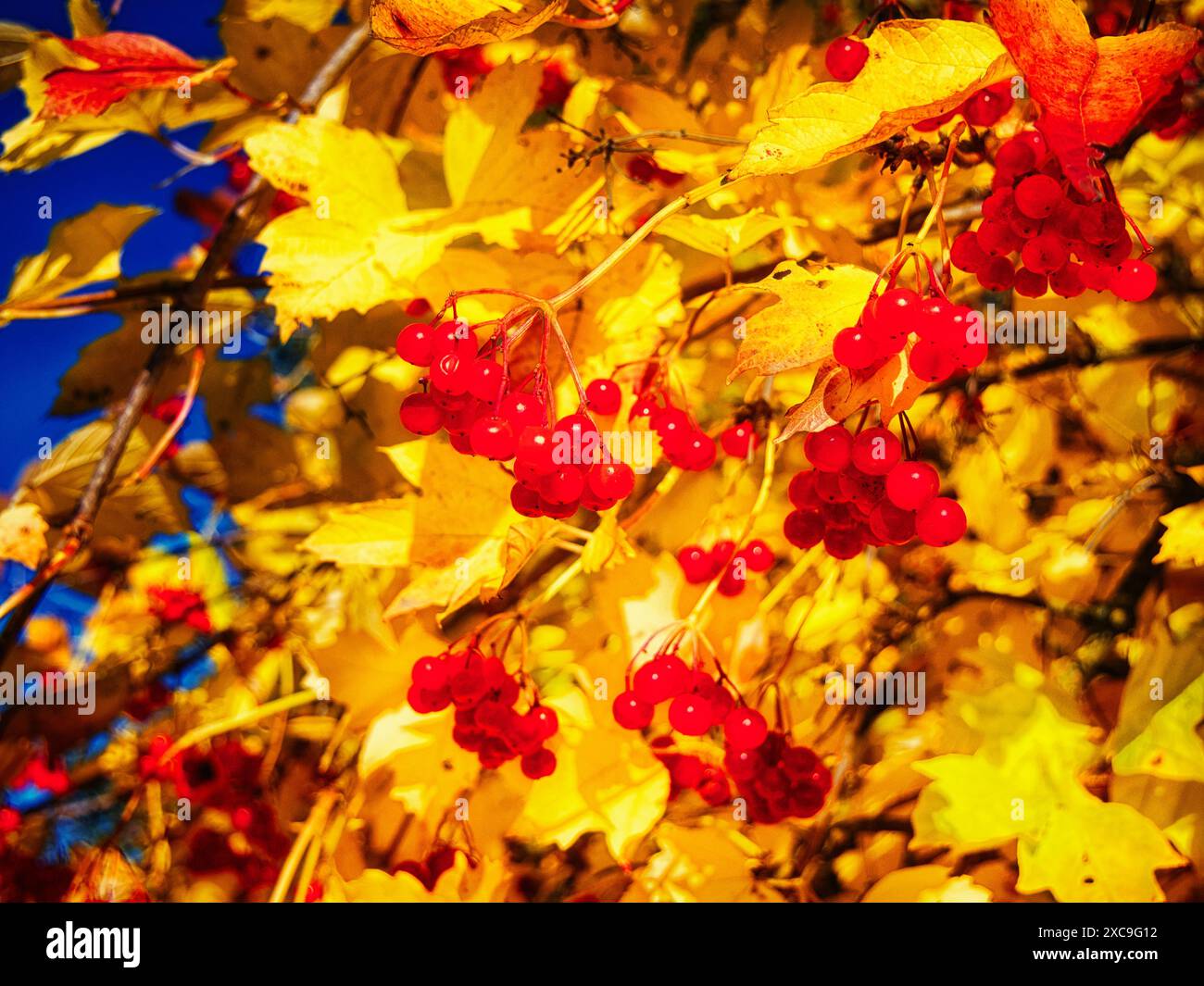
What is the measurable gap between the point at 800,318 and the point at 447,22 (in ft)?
0.59

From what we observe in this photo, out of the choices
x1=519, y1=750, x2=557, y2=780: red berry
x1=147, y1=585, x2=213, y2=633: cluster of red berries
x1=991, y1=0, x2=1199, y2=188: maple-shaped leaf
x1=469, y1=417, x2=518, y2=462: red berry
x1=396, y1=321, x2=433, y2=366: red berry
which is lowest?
x1=519, y1=750, x2=557, y2=780: red berry

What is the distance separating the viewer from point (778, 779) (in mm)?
570

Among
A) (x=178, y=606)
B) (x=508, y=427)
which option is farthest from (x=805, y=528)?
(x=178, y=606)

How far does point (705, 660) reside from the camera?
625 millimetres

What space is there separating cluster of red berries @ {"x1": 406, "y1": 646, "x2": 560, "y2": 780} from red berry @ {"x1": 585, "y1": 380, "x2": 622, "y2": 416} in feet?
0.53

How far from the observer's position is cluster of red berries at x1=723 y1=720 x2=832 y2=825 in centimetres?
57

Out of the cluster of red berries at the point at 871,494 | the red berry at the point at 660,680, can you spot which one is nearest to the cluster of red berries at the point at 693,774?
the red berry at the point at 660,680

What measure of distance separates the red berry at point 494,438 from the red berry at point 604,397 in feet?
0.43

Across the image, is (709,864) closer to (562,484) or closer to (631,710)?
(631,710)

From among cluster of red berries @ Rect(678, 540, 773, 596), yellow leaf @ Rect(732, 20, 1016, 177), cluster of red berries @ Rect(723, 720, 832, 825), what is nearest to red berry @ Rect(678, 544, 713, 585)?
cluster of red berries @ Rect(678, 540, 773, 596)

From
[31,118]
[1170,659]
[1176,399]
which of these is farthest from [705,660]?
[31,118]

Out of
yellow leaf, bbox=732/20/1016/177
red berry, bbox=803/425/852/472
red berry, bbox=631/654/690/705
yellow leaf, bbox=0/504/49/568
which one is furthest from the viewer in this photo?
yellow leaf, bbox=0/504/49/568

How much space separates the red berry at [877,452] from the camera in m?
0.39

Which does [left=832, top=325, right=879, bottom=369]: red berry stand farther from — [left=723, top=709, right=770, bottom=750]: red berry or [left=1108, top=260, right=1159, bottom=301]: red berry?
[left=723, top=709, right=770, bottom=750]: red berry
